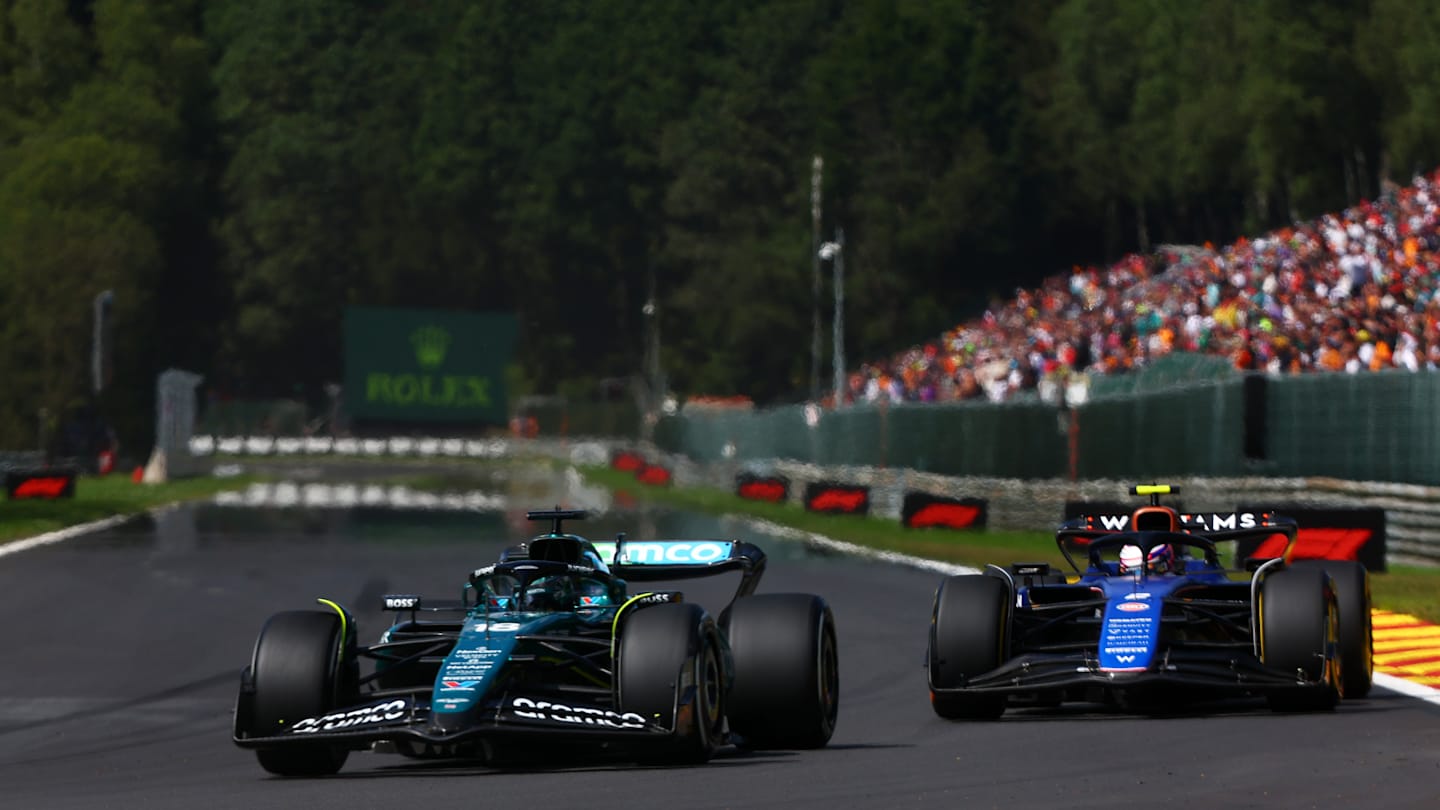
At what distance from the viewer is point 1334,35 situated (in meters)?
73.6

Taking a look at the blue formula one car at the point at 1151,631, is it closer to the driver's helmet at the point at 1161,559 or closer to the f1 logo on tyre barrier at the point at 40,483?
the driver's helmet at the point at 1161,559

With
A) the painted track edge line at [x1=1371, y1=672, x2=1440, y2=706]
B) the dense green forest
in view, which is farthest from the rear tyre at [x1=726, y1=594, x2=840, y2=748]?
the dense green forest

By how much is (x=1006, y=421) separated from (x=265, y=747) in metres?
29.5

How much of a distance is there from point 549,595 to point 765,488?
39.4m

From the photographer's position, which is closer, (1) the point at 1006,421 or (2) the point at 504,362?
(1) the point at 1006,421

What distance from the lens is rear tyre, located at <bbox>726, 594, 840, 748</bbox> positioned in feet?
39.9

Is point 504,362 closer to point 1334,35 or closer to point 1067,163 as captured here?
point 1067,163

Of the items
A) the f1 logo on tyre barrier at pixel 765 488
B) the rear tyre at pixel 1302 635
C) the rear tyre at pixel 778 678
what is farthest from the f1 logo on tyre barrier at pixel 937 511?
the rear tyre at pixel 778 678

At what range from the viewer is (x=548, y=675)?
38.4ft

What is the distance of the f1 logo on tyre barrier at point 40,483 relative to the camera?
45.9m

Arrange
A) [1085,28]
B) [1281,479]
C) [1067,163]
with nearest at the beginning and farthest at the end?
[1281,479] < [1085,28] < [1067,163]

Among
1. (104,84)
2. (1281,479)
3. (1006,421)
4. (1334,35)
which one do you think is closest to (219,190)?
(104,84)

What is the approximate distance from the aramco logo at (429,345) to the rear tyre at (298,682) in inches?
3550

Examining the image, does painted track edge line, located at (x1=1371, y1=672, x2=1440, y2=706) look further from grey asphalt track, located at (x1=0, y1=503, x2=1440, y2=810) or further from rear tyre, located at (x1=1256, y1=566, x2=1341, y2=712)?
rear tyre, located at (x1=1256, y1=566, x2=1341, y2=712)
